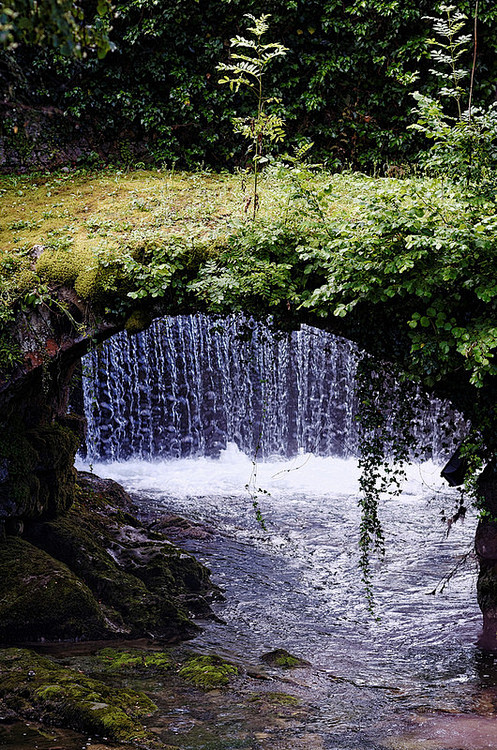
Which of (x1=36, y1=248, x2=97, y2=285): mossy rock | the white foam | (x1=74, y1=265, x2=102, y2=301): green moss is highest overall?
(x1=36, y1=248, x2=97, y2=285): mossy rock

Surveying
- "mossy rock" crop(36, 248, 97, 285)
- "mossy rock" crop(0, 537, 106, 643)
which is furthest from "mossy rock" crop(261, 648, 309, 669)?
"mossy rock" crop(36, 248, 97, 285)

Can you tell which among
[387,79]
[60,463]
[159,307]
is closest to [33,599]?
[60,463]

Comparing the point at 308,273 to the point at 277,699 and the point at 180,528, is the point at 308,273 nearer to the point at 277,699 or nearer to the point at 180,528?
the point at 277,699

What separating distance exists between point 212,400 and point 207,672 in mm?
9406

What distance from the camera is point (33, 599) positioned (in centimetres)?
594

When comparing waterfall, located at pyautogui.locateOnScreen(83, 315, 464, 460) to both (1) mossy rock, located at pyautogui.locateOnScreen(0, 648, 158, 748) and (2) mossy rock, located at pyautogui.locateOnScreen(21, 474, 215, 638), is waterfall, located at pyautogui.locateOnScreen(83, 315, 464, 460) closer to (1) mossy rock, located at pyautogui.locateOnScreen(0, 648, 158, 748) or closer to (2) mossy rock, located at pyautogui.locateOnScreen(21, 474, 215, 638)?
(2) mossy rock, located at pyautogui.locateOnScreen(21, 474, 215, 638)

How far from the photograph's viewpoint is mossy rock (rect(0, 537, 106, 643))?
19.1ft

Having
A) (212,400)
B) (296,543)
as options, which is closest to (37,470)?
(296,543)

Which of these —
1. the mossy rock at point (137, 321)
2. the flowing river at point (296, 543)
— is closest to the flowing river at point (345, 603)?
the flowing river at point (296, 543)

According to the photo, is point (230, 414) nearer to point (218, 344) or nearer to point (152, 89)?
point (218, 344)

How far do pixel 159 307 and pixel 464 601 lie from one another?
4.97m

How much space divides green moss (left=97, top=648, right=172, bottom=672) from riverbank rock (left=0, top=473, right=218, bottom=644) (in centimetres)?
53

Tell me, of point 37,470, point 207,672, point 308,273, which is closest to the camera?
point 207,672

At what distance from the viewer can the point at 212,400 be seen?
1445 cm
